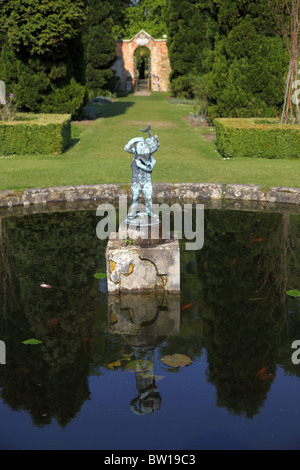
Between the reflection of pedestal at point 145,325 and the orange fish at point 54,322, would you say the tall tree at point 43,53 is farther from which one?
the orange fish at point 54,322

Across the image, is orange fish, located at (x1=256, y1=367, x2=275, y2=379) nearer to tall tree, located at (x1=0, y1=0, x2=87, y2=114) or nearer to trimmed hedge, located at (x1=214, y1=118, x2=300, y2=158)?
trimmed hedge, located at (x1=214, y1=118, x2=300, y2=158)

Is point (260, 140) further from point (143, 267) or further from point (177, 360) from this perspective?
point (177, 360)

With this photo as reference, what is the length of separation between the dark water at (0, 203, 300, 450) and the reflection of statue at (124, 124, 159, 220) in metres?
0.95

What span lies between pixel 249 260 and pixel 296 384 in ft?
8.64

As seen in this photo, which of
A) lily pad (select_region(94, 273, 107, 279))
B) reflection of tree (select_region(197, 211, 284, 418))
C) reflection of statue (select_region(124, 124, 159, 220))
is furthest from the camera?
lily pad (select_region(94, 273, 107, 279))

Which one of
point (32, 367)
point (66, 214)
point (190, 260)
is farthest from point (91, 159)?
point (32, 367)

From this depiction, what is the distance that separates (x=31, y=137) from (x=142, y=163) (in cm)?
884

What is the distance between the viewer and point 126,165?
40.7ft

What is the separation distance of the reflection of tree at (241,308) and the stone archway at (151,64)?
35.0m

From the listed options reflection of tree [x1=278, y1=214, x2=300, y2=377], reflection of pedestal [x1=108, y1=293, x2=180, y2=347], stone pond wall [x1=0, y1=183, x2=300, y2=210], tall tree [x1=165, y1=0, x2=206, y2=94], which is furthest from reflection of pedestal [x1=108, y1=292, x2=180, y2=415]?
tall tree [x1=165, y1=0, x2=206, y2=94]

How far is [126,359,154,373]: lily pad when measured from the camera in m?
4.46

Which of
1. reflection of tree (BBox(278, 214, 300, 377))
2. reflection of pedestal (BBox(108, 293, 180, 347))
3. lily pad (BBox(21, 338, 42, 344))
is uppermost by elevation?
lily pad (BBox(21, 338, 42, 344))

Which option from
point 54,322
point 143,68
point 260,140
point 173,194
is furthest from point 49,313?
point 143,68

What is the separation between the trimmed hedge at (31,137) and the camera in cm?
1430
